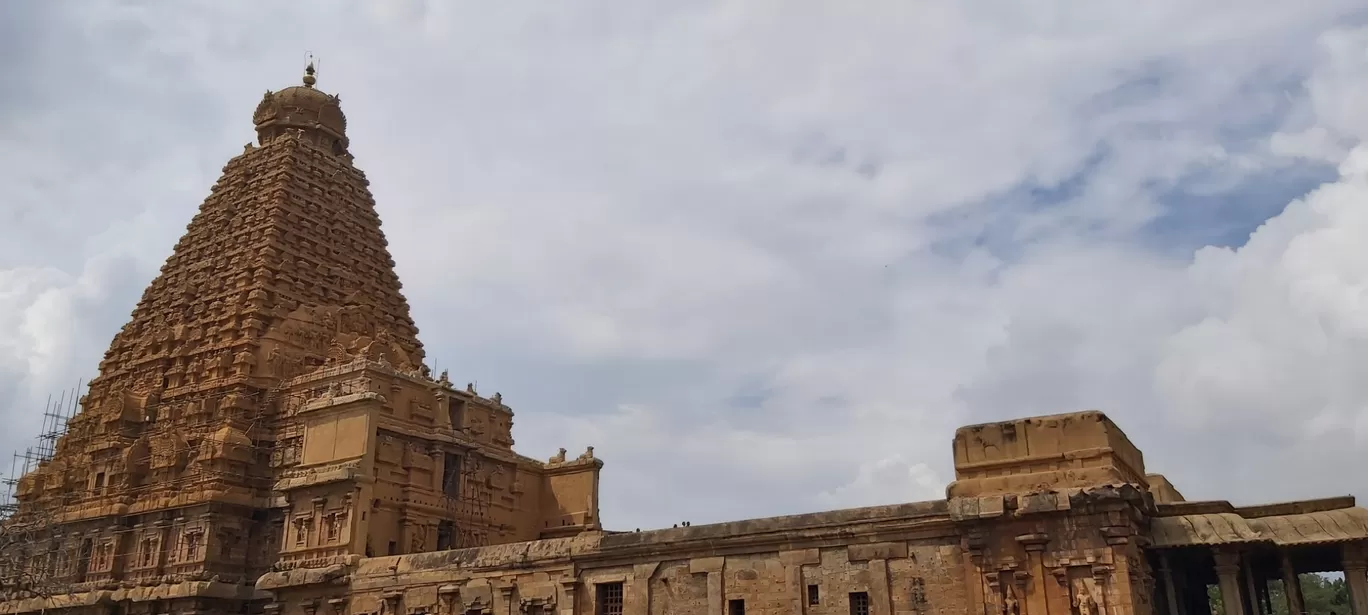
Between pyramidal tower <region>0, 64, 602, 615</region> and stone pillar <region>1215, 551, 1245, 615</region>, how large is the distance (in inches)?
936

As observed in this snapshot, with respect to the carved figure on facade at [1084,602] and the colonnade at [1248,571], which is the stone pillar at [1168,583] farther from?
the carved figure on facade at [1084,602]

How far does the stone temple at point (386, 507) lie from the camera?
72.3 feet

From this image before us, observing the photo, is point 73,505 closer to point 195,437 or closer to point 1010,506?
point 195,437

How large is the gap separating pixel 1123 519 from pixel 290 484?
25793 mm

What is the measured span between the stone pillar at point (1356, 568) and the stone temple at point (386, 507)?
4 centimetres

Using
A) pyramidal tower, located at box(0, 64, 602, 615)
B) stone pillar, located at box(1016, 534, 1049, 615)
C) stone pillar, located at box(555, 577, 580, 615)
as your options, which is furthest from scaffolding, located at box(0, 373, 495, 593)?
stone pillar, located at box(1016, 534, 1049, 615)

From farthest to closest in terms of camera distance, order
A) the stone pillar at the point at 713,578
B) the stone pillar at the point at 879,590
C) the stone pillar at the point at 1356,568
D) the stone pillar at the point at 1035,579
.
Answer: the stone pillar at the point at 713,578 → the stone pillar at the point at 879,590 → the stone pillar at the point at 1035,579 → the stone pillar at the point at 1356,568

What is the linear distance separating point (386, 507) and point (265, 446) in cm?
681

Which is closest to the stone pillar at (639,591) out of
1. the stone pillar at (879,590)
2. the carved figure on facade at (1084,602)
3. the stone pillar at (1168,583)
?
the stone pillar at (879,590)

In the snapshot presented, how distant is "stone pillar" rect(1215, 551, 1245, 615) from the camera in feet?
70.4

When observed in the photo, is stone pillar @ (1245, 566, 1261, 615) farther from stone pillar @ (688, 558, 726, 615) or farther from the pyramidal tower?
the pyramidal tower

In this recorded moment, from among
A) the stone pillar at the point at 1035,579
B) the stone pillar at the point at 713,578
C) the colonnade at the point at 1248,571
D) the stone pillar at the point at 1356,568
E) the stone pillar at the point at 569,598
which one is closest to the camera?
the stone pillar at the point at 1356,568

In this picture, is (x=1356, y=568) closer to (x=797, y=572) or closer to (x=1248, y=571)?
(x=1248, y=571)

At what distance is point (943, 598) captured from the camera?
22.8 m
